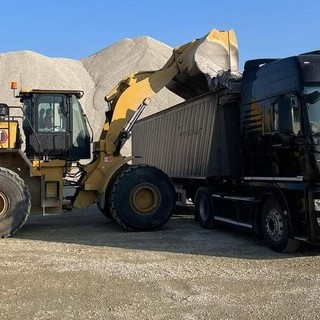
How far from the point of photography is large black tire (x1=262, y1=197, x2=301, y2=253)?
339 inches

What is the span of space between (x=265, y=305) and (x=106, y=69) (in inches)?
2332

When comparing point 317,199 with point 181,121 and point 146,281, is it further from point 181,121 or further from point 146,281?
point 181,121

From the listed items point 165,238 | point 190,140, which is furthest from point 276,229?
point 190,140

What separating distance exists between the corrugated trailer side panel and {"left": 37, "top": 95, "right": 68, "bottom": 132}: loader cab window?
330 centimetres

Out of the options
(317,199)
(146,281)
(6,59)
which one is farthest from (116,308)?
(6,59)

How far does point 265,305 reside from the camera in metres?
5.71

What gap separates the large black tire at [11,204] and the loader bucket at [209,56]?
470 cm

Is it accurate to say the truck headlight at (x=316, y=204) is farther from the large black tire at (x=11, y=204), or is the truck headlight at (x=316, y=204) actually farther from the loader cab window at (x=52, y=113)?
the loader cab window at (x=52, y=113)

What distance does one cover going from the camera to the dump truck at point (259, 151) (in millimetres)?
8172

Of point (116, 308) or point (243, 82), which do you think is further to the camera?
point (243, 82)

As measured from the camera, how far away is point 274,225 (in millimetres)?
9008

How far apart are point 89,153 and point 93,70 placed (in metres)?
53.3

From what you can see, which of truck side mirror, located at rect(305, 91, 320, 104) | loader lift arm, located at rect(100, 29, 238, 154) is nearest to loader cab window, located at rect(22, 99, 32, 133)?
loader lift arm, located at rect(100, 29, 238, 154)

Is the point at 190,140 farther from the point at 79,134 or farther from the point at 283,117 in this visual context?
the point at 283,117
